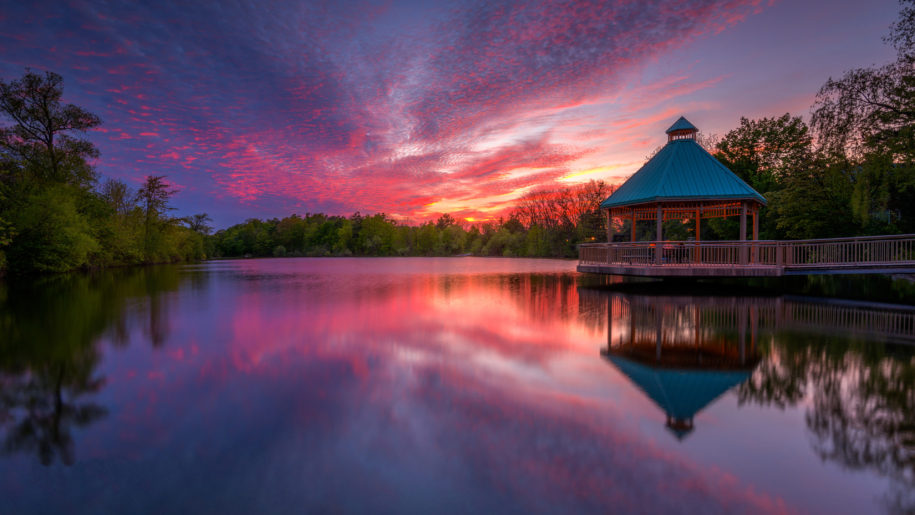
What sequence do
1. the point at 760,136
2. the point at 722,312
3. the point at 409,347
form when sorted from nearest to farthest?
the point at 409,347, the point at 722,312, the point at 760,136

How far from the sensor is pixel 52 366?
538 centimetres

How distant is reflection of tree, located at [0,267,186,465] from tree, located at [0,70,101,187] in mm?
19448

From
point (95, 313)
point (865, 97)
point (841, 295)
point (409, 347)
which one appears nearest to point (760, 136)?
point (865, 97)

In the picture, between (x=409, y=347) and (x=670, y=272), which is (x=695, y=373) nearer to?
(x=409, y=347)

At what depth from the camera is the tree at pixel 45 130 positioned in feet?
73.6

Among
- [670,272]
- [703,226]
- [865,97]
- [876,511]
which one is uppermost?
[865,97]


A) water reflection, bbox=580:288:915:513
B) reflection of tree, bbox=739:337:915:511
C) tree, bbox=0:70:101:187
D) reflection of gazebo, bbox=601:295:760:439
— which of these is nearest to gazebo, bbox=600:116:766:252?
reflection of gazebo, bbox=601:295:760:439

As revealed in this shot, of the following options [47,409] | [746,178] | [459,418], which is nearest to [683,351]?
[459,418]

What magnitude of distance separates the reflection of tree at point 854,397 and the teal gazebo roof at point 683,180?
8.55 m

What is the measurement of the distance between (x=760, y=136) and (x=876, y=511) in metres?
28.2

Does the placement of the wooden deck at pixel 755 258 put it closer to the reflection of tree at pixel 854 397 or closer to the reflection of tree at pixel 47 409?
the reflection of tree at pixel 854 397

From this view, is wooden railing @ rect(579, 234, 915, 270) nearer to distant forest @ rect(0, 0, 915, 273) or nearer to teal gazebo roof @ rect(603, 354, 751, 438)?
distant forest @ rect(0, 0, 915, 273)

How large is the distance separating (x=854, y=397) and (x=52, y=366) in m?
10.5

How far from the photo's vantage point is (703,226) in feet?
89.0
